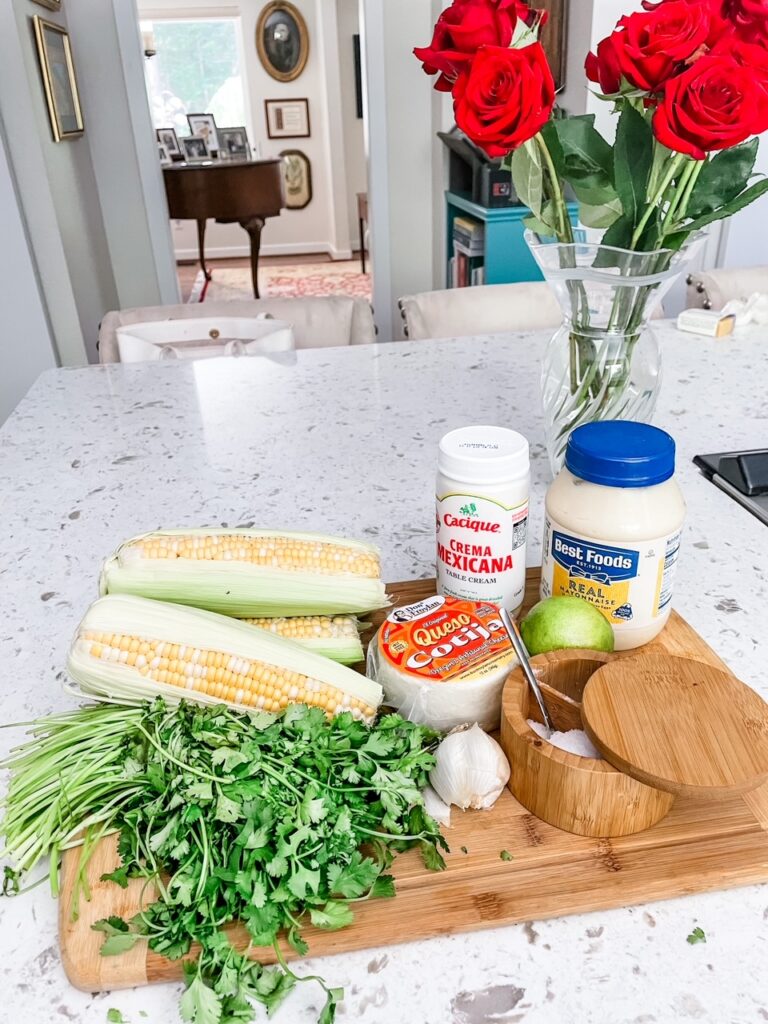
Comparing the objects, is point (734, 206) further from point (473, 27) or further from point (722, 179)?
point (473, 27)

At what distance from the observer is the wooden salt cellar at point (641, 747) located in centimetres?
49

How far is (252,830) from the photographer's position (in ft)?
1.59

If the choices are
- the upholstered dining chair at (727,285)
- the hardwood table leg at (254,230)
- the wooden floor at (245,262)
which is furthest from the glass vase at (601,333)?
the wooden floor at (245,262)

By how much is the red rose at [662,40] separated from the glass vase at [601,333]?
169 mm

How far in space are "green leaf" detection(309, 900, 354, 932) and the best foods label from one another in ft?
0.57

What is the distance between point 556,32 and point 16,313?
2.41 metres

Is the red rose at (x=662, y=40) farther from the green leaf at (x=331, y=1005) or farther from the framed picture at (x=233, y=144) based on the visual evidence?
the framed picture at (x=233, y=144)

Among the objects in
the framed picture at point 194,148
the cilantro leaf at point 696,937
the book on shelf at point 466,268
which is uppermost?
the framed picture at point 194,148

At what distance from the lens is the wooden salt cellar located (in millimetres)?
489

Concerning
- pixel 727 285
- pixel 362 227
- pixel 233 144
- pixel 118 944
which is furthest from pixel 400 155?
pixel 233 144

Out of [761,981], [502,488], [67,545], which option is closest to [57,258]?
A: [67,545]

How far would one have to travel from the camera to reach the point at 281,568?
0.69 meters

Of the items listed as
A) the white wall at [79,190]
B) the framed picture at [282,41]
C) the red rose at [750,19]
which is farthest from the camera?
the framed picture at [282,41]

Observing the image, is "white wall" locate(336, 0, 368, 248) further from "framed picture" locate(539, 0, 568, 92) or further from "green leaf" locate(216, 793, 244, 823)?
"green leaf" locate(216, 793, 244, 823)
